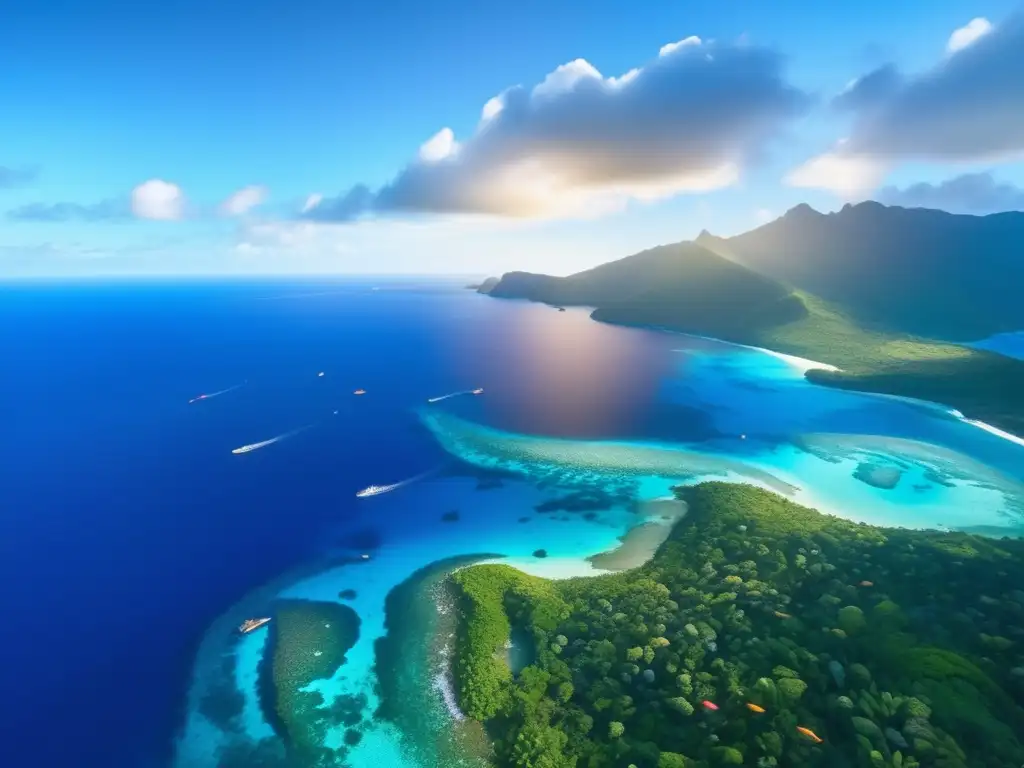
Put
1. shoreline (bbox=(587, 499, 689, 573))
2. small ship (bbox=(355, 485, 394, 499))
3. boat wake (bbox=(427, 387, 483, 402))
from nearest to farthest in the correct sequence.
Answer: shoreline (bbox=(587, 499, 689, 573)) → small ship (bbox=(355, 485, 394, 499)) → boat wake (bbox=(427, 387, 483, 402))

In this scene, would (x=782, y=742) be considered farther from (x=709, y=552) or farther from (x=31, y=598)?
(x=31, y=598)

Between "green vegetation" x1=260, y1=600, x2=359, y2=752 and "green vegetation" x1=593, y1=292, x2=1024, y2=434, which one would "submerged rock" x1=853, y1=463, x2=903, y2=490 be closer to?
"green vegetation" x1=593, y1=292, x2=1024, y2=434

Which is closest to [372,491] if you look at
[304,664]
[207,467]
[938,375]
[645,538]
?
[207,467]

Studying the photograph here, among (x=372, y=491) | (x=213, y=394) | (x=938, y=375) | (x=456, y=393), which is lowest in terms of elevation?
(x=372, y=491)

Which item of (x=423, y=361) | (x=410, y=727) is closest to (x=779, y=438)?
(x=410, y=727)

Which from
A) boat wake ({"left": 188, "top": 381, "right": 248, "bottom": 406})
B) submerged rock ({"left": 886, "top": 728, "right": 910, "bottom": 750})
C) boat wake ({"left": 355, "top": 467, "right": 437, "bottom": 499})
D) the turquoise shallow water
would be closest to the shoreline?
the turquoise shallow water

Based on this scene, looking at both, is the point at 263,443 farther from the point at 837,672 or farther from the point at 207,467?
the point at 837,672

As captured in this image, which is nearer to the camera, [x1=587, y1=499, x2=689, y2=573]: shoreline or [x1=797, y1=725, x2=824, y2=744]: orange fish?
[x1=797, y1=725, x2=824, y2=744]: orange fish
